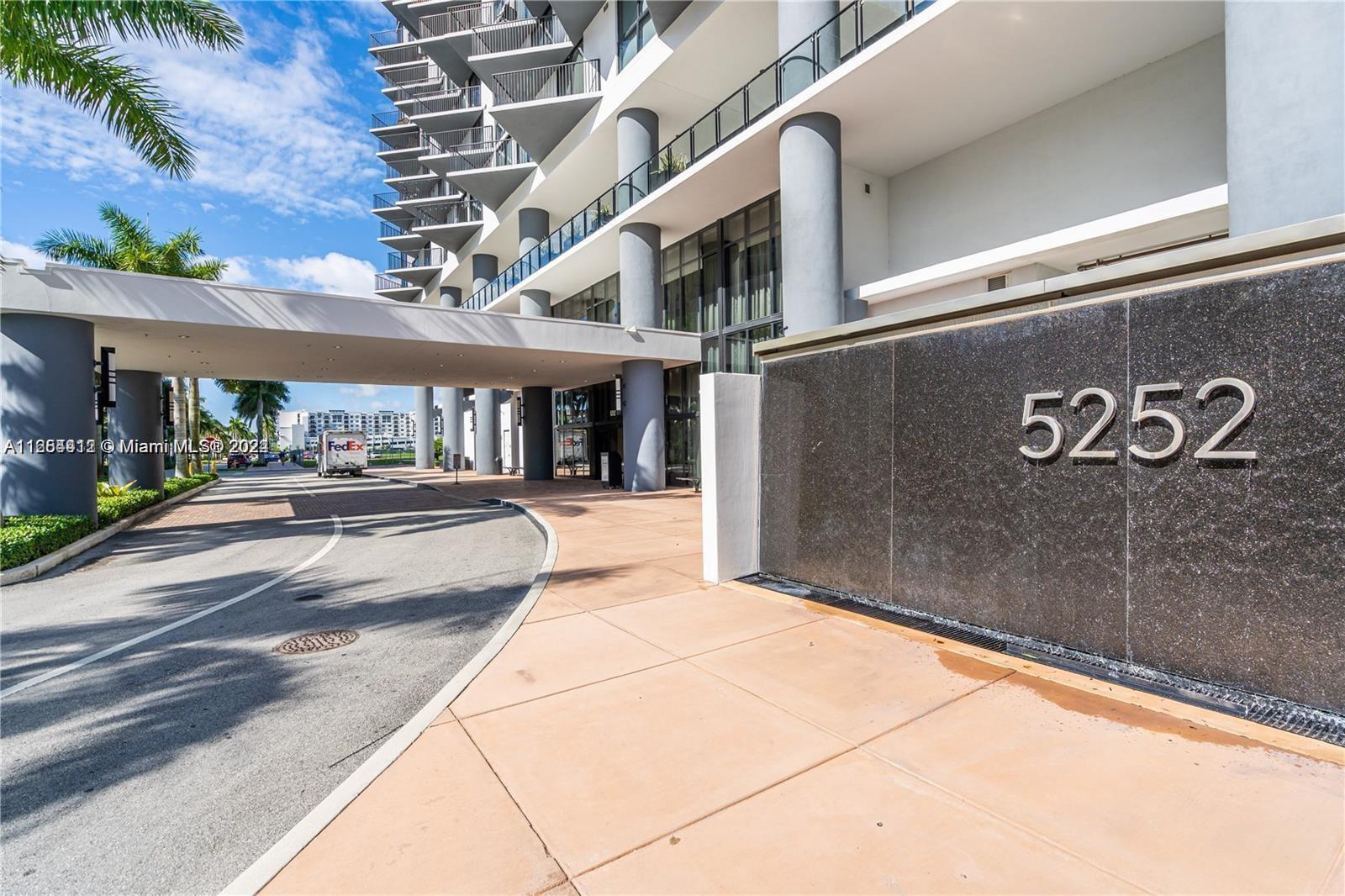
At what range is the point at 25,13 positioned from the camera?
10266 mm

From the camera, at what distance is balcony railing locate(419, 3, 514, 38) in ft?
111

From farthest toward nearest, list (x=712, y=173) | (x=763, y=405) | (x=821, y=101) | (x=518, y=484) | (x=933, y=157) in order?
1. (x=518, y=484)
2. (x=712, y=173)
3. (x=933, y=157)
4. (x=821, y=101)
5. (x=763, y=405)

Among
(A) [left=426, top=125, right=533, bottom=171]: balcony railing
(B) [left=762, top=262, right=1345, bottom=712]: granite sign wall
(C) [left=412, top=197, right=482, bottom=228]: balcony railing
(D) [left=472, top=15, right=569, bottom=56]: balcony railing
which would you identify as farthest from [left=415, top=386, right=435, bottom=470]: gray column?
(B) [left=762, top=262, right=1345, bottom=712]: granite sign wall

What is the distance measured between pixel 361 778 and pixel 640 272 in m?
20.5

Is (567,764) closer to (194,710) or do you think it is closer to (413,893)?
(413,893)

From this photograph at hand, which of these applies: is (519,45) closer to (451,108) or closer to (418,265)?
(451,108)

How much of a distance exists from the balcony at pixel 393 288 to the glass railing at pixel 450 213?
7258 millimetres

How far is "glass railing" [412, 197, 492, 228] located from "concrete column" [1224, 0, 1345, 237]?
3579 centimetres

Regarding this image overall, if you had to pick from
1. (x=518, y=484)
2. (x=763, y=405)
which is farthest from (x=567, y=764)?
(x=518, y=484)

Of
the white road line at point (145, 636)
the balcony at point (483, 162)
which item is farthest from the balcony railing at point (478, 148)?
the white road line at point (145, 636)

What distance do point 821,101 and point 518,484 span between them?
19338 millimetres

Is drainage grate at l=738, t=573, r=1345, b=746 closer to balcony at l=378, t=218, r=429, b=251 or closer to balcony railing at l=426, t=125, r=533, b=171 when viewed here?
balcony railing at l=426, t=125, r=533, b=171

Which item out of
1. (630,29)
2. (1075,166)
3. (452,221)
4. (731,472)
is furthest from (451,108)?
(731,472)

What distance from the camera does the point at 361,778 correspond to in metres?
3.49
